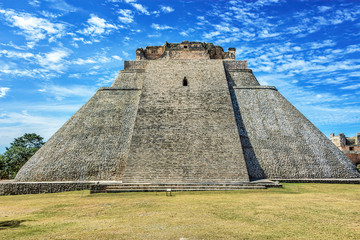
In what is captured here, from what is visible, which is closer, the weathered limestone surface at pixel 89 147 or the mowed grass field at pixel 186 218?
the mowed grass field at pixel 186 218

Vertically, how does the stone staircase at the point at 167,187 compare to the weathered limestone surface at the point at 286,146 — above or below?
below

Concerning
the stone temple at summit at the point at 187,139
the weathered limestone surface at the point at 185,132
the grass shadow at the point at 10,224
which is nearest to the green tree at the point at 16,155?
the stone temple at summit at the point at 187,139

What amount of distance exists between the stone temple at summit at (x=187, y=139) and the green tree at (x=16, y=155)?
35.7ft

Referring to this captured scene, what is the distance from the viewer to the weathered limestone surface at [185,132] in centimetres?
1091

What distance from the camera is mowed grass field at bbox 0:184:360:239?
4594mm

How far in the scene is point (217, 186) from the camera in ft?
32.7

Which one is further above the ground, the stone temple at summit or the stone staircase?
the stone temple at summit

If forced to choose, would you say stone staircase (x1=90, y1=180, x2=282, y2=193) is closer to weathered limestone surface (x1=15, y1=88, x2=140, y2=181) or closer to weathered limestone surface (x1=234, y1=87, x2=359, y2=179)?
weathered limestone surface (x1=15, y1=88, x2=140, y2=181)

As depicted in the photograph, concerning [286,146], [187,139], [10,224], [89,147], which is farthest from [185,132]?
[10,224]

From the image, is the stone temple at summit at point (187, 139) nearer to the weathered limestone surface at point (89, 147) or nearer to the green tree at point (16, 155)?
the weathered limestone surface at point (89, 147)

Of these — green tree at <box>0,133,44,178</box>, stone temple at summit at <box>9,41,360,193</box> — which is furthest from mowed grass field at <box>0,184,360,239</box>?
green tree at <box>0,133,44,178</box>

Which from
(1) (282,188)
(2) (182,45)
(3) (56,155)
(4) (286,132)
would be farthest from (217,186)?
(2) (182,45)

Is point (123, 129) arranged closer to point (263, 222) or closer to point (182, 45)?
point (263, 222)

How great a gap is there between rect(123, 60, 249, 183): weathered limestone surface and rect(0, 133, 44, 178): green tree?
45.4 feet
